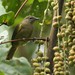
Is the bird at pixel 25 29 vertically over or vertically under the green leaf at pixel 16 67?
under

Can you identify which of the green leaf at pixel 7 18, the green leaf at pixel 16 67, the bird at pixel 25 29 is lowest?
the bird at pixel 25 29

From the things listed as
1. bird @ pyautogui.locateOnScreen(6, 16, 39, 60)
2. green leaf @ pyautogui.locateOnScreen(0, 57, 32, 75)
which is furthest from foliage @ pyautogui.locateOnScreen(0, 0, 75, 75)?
bird @ pyautogui.locateOnScreen(6, 16, 39, 60)

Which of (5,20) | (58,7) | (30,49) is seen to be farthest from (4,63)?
(30,49)

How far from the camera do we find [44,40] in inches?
62.3

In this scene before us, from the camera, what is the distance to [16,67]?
→ 68.4 inches

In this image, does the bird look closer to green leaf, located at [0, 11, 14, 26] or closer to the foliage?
the foliage

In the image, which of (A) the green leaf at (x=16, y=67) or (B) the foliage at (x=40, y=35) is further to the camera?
(A) the green leaf at (x=16, y=67)

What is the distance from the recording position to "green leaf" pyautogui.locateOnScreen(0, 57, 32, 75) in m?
1.68

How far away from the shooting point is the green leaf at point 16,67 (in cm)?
168

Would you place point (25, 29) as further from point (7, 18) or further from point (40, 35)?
point (40, 35)

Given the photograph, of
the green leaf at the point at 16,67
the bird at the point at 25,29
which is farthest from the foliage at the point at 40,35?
the bird at the point at 25,29

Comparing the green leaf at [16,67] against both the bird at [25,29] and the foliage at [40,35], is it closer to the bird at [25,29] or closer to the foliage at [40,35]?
the foliage at [40,35]

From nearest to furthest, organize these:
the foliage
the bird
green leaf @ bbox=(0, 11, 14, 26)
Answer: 1. the foliage
2. green leaf @ bbox=(0, 11, 14, 26)
3. the bird

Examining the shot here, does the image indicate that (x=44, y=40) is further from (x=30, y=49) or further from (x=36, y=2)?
(x=30, y=49)
